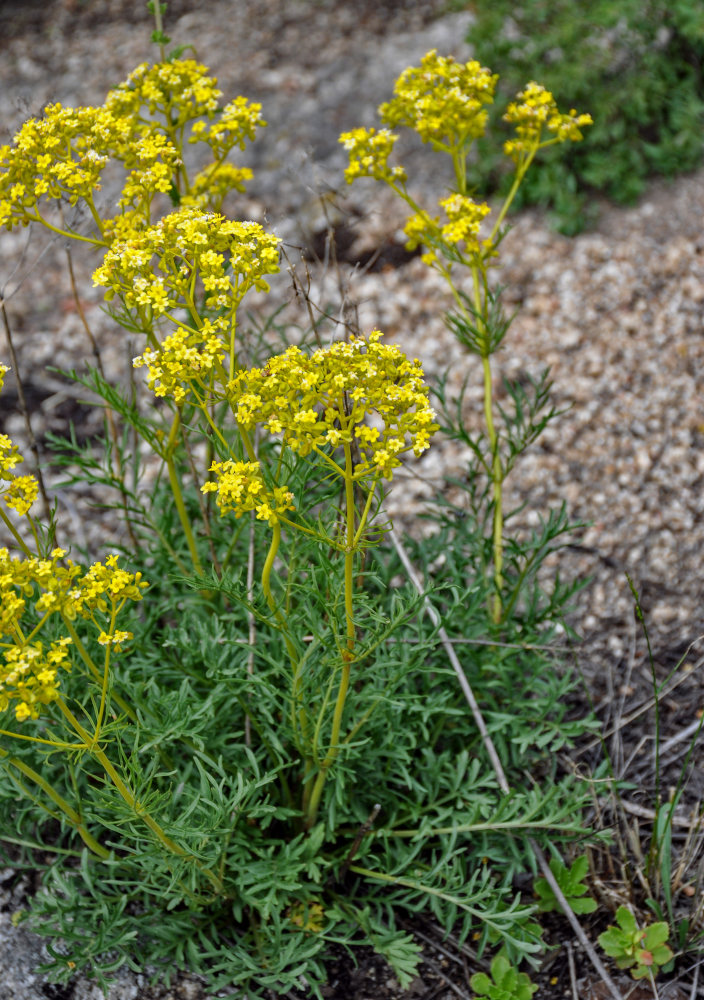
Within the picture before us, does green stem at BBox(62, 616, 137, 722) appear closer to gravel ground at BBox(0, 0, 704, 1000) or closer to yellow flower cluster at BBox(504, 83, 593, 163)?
gravel ground at BBox(0, 0, 704, 1000)

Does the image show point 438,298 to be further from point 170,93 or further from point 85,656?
point 85,656

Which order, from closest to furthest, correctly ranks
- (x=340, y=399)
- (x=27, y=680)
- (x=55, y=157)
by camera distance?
(x=27, y=680) → (x=340, y=399) → (x=55, y=157)

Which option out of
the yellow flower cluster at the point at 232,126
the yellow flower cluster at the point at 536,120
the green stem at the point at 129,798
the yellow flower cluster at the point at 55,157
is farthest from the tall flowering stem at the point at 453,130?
the green stem at the point at 129,798

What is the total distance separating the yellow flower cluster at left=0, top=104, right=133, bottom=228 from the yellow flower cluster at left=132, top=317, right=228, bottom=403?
526 mm

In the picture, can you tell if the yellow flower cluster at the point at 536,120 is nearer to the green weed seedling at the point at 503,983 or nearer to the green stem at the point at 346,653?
the green stem at the point at 346,653

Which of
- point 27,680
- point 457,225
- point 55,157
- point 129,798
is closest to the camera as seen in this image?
point 27,680

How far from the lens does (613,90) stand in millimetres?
4266

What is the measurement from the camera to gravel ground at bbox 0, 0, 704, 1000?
3270 millimetres

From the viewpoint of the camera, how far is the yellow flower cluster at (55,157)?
2016 millimetres

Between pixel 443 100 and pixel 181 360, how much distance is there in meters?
1.12

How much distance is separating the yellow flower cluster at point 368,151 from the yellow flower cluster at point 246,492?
980 millimetres

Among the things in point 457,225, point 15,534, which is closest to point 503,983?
point 15,534

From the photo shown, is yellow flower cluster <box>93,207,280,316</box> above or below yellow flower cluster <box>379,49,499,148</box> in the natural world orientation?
below

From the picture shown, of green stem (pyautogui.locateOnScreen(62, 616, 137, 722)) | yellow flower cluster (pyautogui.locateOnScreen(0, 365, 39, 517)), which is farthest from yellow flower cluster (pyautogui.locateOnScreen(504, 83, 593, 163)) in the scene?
green stem (pyautogui.locateOnScreen(62, 616, 137, 722))
